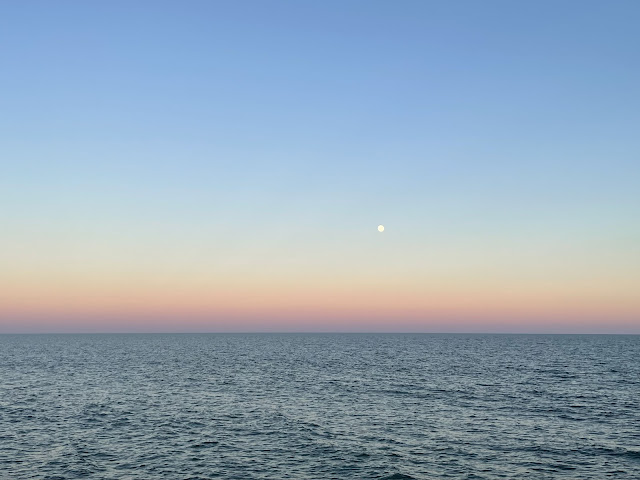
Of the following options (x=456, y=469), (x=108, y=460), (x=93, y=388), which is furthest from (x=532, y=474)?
(x=93, y=388)

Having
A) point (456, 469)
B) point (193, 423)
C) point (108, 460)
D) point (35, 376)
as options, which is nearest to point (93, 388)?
point (35, 376)

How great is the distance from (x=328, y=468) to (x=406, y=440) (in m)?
11.6

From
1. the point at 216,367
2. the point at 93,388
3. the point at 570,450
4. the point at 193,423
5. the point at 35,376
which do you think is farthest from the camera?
the point at 216,367

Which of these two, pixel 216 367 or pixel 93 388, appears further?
pixel 216 367

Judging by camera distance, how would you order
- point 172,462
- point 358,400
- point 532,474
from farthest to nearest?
1. point 358,400
2. point 172,462
3. point 532,474

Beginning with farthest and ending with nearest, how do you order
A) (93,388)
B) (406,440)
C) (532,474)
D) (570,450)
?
(93,388)
(406,440)
(570,450)
(532,474)

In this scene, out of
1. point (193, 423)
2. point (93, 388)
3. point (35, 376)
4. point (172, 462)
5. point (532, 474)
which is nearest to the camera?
point (532, 474)

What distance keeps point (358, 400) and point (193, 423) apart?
25.4 metres

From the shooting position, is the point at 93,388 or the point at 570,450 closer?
the point at 570,450

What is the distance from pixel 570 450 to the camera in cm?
4662

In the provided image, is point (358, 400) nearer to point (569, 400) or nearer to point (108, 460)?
point (569, 400)

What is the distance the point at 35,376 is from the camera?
343 feet

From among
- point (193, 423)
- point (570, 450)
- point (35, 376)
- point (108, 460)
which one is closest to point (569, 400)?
point (570, 450)

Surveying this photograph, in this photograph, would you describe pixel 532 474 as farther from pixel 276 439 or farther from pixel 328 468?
pixel 276 439
